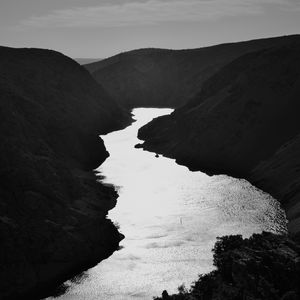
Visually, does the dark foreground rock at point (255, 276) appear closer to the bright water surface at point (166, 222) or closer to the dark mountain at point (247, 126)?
the bright water surface at point (166, 222)

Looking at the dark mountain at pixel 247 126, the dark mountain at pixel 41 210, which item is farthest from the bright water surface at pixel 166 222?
the dark mountain at pixel 247 126

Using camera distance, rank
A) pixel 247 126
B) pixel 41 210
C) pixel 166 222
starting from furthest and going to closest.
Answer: pixel 247 126
pixel 166 222
pixel 41 210

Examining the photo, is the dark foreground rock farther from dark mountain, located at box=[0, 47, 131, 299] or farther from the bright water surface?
dark mountain, located at box=[0, 47, 131, 299]

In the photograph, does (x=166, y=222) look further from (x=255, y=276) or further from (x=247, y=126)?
(x=247, y=126)

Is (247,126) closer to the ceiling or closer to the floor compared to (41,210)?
closer to the ceiling

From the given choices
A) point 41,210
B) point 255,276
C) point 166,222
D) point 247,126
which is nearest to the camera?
point 255,276

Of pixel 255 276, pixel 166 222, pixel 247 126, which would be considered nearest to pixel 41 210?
pixel 166 222

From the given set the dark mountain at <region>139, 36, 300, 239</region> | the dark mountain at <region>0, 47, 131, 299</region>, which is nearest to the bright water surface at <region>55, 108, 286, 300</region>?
the dark mountain at <region>0, 47, 131, 299</region>

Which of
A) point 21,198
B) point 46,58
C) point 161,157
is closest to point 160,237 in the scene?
point 21,198
